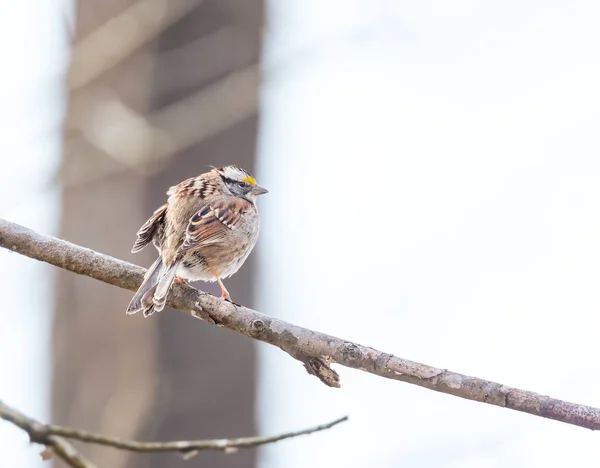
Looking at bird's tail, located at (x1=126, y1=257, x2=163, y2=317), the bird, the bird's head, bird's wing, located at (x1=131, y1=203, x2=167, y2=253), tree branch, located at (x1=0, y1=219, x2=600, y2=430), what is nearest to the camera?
tree branch, located at (x1=0, y1=219, x2=600, y2=430)

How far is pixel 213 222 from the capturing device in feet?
15.5

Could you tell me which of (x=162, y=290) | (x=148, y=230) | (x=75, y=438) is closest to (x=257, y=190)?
(x=148, y=230)

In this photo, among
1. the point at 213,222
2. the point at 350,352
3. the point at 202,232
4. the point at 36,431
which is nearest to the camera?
the point at 36,431

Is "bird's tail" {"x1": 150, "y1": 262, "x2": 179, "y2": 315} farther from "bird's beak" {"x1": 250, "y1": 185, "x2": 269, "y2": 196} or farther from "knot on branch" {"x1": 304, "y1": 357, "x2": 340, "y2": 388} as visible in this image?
"bird's beak" {"x1": 250, "y1": 185, "x2": 269, "y2": 196}

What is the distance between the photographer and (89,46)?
668 cm

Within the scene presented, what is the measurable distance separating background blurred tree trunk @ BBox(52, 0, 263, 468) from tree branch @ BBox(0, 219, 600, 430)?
7.99ft

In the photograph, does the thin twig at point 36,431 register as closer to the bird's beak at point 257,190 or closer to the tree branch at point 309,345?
the tree branch at point 309,345

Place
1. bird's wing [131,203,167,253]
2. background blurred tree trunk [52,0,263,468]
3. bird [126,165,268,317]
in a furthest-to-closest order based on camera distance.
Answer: background blurred tree trunk [52,0,263,468], bird's wing [131,203,167,253], bird [126,165,268,317]

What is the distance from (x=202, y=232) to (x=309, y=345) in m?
1.50

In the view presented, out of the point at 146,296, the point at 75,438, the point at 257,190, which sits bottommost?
the point at 75,438

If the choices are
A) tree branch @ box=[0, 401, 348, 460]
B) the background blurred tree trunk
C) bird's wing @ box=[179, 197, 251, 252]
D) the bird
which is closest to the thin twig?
tree branch @ box=[0, 401, 348, 460]

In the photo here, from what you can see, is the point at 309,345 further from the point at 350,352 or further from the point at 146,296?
the point at 146,296

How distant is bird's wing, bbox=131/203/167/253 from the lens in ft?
15.4

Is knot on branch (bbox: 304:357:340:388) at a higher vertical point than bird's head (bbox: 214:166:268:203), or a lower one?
lower
